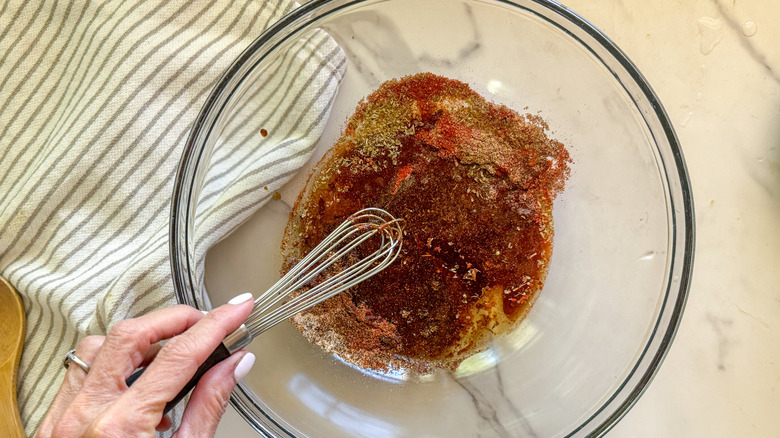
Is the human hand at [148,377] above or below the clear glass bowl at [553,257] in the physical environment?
above

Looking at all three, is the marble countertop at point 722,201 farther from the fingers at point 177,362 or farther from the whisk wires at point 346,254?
the fingers at point 177,362

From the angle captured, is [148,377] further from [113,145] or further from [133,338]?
[113,145]

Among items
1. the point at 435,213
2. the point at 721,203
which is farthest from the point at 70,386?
the point at 721,203

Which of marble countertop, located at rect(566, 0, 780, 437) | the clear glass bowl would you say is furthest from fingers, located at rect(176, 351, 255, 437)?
marble countertop, located at rect(566, 0, 780, 437)

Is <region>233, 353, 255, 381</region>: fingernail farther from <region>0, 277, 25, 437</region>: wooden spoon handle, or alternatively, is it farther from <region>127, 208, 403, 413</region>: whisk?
<region>0, 277, 25, 437</region>: wooden spoon handle

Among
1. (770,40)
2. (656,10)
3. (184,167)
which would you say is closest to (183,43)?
(184,167)

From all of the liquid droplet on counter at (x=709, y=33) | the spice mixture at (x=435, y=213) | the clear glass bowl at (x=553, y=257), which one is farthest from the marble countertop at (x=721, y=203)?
the spice mixture at (x=435, y=213)
